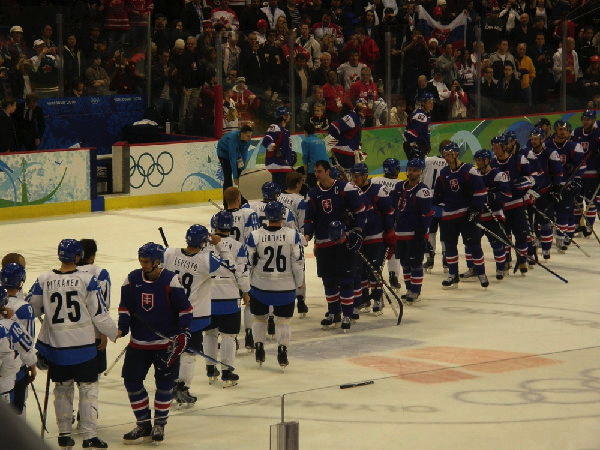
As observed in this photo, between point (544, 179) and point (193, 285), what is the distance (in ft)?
24.2

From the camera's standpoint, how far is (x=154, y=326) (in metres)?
6.92

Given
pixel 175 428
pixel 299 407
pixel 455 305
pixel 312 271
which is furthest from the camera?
pixel 312 271

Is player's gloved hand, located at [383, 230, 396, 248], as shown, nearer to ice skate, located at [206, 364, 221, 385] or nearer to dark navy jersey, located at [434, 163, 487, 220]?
dark navy jersey, located at [434, 163, 487, 220]

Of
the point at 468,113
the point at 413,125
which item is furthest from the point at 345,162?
the point at 468,113

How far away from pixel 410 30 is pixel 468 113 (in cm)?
192

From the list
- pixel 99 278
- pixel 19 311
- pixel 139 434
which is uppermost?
pixel 99 278

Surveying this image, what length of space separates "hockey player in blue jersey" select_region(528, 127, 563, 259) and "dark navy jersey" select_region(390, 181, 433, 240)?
3061 mm

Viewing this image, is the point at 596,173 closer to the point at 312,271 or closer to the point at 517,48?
the point at 312,271

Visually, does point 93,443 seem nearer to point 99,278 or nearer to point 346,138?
point 99,278

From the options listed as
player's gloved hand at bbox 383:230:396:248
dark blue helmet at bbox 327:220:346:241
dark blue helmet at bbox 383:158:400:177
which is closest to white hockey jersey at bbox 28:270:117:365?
dark blue helmet at bbox 327:220:346:241

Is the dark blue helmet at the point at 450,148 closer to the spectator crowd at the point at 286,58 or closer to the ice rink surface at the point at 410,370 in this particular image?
the ice rink surface at the point at 410,370

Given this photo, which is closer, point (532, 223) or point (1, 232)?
point (532, 223)

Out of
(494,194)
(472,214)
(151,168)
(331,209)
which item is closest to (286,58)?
(151,168)

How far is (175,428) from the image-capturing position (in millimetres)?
5273
